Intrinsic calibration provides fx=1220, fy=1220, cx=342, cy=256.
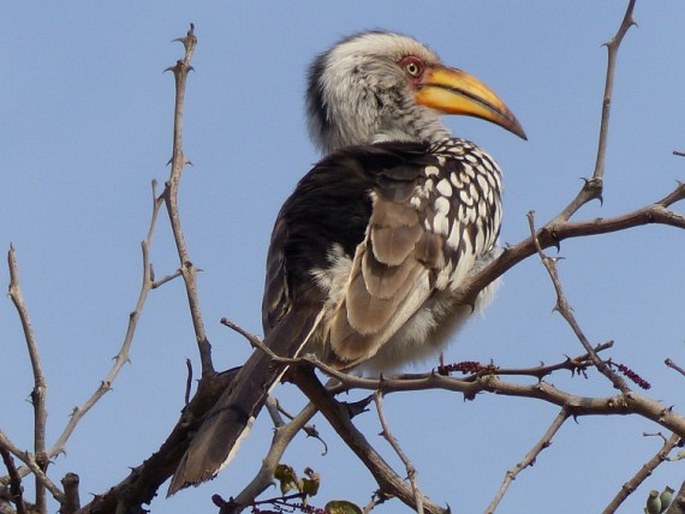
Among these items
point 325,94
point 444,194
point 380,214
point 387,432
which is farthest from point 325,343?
point 325,94

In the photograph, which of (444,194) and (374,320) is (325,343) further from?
(444,194)

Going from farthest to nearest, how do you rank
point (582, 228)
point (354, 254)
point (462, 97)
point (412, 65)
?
point (412, 65), point (462, 97), point (354, 254), point (582, 228)

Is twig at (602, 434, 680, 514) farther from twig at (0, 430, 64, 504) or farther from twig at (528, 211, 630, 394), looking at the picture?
twig at (0, 430, 64, 504)

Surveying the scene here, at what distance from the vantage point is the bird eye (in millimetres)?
5934

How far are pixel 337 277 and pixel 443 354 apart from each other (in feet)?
2.31

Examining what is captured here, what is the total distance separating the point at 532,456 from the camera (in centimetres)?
286

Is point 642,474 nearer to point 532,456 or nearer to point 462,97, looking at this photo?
point 532,456

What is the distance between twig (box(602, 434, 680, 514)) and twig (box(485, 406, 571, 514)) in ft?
0.70

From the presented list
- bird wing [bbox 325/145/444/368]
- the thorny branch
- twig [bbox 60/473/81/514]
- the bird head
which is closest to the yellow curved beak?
the bird head

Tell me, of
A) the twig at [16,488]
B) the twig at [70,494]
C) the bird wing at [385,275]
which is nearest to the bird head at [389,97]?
the bird wing at [385,275]

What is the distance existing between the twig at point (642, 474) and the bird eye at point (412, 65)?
10.7 feet

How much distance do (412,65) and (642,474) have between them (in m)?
3.46

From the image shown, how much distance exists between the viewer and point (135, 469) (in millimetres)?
3637

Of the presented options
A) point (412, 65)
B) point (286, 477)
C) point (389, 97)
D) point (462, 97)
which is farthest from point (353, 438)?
point (412, 65)
